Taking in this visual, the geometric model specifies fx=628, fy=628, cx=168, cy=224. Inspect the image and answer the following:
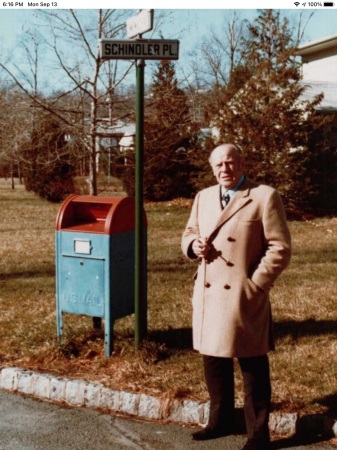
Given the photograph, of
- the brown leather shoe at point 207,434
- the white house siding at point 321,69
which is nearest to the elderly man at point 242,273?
the brown leather shoe at point 207,434

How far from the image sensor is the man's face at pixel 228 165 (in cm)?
387

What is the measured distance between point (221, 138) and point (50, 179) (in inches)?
368

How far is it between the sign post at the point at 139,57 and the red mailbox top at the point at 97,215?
21 centimetres

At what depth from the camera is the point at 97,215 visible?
5.89m

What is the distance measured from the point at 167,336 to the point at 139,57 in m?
2.67

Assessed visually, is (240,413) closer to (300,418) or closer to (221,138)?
(300,418)

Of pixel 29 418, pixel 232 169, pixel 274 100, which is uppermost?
pixel 274 100

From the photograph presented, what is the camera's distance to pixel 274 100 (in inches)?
708

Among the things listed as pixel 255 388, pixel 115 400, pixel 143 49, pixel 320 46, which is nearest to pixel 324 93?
pixel 320 46

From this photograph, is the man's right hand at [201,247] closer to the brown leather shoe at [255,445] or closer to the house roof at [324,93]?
the brown leather shoe at [255,445]

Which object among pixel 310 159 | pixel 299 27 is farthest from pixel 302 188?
pixel 299 27

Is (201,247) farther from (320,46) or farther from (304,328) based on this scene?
(320,46)

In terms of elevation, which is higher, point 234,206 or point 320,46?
point 320,46

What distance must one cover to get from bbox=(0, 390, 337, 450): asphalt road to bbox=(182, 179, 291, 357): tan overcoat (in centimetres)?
71
